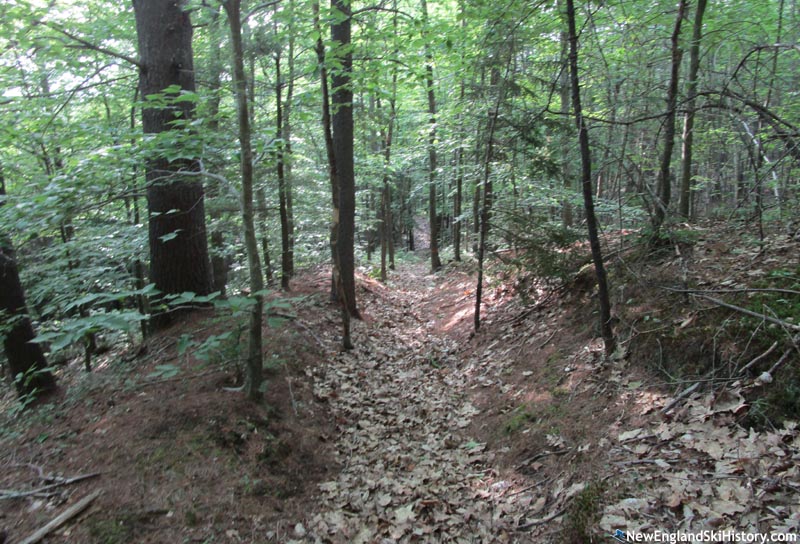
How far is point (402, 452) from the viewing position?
17.2ft

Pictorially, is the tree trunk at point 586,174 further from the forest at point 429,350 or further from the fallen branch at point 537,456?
the fallen branch at point 537,456

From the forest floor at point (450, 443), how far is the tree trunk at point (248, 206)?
28cm

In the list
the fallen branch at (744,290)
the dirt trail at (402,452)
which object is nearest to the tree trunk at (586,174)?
the fallen branch at (744,290)

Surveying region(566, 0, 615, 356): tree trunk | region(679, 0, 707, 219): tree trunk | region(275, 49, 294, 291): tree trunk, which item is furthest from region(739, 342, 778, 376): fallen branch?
region(275, 49, 294, 291): tree trunk

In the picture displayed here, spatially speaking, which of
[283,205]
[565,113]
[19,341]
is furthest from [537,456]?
[19,341]

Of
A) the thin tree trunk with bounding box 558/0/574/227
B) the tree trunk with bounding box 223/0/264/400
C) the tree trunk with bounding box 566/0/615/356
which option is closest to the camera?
the tree trunk with bounding box 223/0/264/400

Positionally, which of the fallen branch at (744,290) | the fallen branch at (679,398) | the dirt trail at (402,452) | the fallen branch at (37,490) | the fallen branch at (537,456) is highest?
the fallen branch at (744,290)

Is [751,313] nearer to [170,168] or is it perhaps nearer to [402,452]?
[402,452]

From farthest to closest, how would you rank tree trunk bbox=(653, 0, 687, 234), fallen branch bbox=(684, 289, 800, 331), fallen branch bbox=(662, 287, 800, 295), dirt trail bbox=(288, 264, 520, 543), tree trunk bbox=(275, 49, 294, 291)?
tree trunk bbox=(275, 49, 294, 291)
tree trunk bbox=(653, 0, 687, 234)
fallen branch bbox=(662, 287, 800, 295)
dirt trail bbox=(288, 264, 520, 543)
fallen branch bbox=(684, 289, 800, 331)

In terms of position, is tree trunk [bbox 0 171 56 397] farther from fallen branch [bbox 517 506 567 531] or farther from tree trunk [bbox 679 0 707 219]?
tree trunk [bbox 679 0 707 219]

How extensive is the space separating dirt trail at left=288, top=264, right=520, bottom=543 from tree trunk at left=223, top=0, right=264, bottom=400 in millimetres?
1440

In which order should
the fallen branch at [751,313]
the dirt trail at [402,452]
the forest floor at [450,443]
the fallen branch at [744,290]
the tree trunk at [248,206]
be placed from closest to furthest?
the forest floor at [450,443] < the fallen branch at [751,313] < the dirt trail at [402,452] < the fallen branch at [744,290] < the tree trunk at [248,206]

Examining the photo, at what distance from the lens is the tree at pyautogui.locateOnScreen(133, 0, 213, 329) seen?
6.45 metres

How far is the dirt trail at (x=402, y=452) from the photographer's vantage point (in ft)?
12.7
